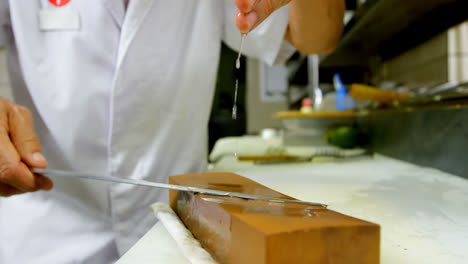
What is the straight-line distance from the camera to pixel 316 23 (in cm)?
77

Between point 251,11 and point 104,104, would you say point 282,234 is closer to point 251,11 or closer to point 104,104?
point 251,11

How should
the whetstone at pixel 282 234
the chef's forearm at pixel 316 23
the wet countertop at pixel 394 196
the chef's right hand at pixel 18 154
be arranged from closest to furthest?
the whetstone at pixel 282 234 < the wet countertop at pixel 394 196 < the chef's right hand at pixel 18 154 < the chef's forearm at pixel 316 23

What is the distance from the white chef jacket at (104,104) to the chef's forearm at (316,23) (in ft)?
0.20

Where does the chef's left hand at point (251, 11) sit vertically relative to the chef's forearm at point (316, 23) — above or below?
below

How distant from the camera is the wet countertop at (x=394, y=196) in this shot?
39cm

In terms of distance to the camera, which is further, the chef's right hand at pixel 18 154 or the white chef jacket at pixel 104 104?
the white chef jacket at pixel 104 104

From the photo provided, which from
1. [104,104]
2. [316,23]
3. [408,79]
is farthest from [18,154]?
[408,79]

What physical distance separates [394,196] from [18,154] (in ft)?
2.68

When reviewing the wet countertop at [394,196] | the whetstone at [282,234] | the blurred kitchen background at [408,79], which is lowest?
the wet countertop at [394,196]

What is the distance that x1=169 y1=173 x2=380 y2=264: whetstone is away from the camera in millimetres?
289

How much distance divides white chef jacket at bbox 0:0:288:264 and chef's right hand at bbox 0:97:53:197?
0.11 meters

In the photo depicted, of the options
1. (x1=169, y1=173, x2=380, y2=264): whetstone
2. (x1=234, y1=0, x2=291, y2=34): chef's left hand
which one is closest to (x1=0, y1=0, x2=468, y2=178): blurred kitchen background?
(x1=234, y1=0, x2=291, y2=34): chef's left hand

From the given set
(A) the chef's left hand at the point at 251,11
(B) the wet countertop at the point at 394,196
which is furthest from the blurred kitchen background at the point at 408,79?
(A) the chef's left hand at the point at 251,11

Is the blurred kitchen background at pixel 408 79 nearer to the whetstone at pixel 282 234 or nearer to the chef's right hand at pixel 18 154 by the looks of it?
the whetstone at pixel 282 234
